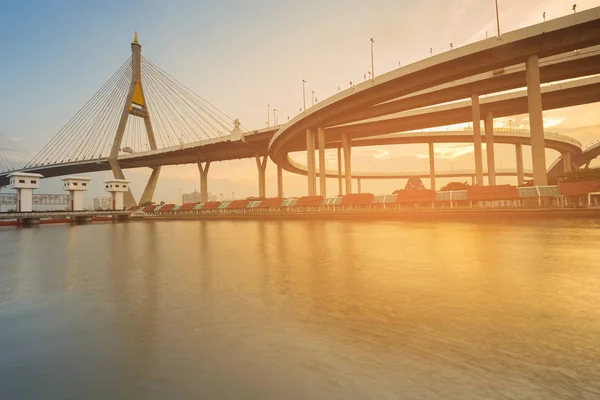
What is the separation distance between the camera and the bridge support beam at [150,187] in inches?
2630

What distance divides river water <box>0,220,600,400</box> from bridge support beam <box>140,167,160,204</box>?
65.7 meters

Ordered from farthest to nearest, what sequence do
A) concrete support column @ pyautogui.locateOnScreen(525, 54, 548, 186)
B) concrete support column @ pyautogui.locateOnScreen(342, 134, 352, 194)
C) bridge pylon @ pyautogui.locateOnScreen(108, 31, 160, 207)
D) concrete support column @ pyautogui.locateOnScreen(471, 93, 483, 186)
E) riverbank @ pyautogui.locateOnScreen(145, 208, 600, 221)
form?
bridge pylon @ pyautogui.locateOnScreen(108, 31, 160, 207)
concrete support column @ pyautogui.locateOnScreen(342, 134, 352, 194)
concrete support column @ pyautogui.locateOnScreen(471, 93, 483, 186)
concrete support column @ pyautogui.locateOnScreen(525, 54, 548, 186)
riverbank @ pyautogui.locateOnScreen(145, 208, 600, 221)

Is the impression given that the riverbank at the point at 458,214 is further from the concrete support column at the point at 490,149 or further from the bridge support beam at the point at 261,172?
the bridge support beam at the point at 261,172

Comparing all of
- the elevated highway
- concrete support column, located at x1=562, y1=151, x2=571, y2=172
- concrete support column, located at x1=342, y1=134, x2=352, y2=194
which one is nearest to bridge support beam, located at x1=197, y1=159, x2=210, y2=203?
the elevated highway

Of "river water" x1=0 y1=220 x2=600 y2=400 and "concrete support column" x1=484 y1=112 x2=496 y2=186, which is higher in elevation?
"concrete support column" x1=484 y1=112 x2=496 y2=186

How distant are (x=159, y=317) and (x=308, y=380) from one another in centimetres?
209

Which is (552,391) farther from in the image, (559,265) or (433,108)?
(433,108)

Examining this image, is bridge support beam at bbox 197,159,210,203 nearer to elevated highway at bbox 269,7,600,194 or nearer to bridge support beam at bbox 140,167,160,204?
bridge support beam at bbox 140,167,160,204

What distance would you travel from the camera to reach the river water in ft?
6.76

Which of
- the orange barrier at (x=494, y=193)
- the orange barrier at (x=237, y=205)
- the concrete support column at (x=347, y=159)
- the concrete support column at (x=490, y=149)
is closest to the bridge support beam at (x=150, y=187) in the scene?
the orange barrier at (x=237, y=205)

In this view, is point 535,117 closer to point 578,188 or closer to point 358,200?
point 578,188

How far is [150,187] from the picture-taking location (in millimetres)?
69312

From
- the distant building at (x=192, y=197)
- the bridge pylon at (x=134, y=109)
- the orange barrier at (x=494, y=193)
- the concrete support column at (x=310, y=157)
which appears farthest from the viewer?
the distant building at (x=192, y=197)

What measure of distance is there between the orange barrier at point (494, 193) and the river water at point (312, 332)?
17.7m
